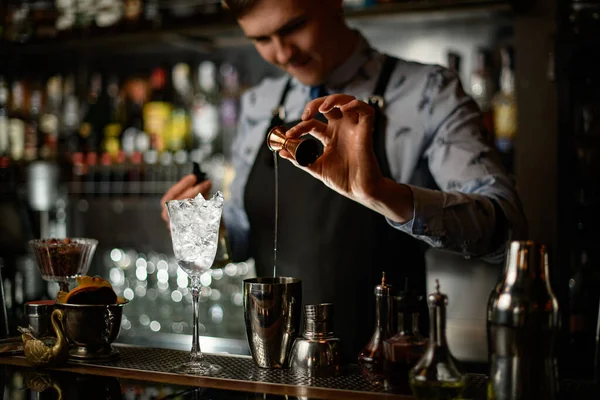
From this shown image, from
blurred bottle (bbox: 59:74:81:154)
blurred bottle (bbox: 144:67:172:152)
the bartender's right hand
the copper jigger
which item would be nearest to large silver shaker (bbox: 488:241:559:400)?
the copper jigger

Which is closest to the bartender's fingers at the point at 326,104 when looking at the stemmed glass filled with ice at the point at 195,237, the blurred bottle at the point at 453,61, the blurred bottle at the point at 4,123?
the stemmed glass filled with ice at the point at 195,237

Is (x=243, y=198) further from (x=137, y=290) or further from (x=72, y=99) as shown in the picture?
(x=72, y=99)

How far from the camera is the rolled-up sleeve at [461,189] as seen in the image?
1618 mm

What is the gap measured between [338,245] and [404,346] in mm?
949

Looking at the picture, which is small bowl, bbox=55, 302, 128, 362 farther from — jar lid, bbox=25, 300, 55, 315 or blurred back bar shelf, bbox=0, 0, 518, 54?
blurred back bar shelf, bbox=0, 0, 518, 54

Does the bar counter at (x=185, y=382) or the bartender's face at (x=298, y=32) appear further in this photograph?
the bartender's face at (x=298, y=32)

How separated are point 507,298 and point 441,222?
21.1 inches

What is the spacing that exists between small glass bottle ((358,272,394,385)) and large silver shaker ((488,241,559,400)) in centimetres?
22

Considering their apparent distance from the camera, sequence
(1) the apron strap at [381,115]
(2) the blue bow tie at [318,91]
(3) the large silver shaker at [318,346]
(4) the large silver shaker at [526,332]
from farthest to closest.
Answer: (2) the blue bow tie at [318,91]
(1) the apron strap at [381,115]
(3) the large silver shaker at [318,346]
(4) the large silver shaker at [526,332]

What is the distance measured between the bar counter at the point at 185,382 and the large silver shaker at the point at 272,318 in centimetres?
3

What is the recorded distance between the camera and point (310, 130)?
1.46 m

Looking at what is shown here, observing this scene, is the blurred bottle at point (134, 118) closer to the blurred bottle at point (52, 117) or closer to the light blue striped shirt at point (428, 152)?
the blurred bottle at point (52, 117)

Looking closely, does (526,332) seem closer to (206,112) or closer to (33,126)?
(206,112)

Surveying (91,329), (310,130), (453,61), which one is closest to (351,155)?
(310,130)
